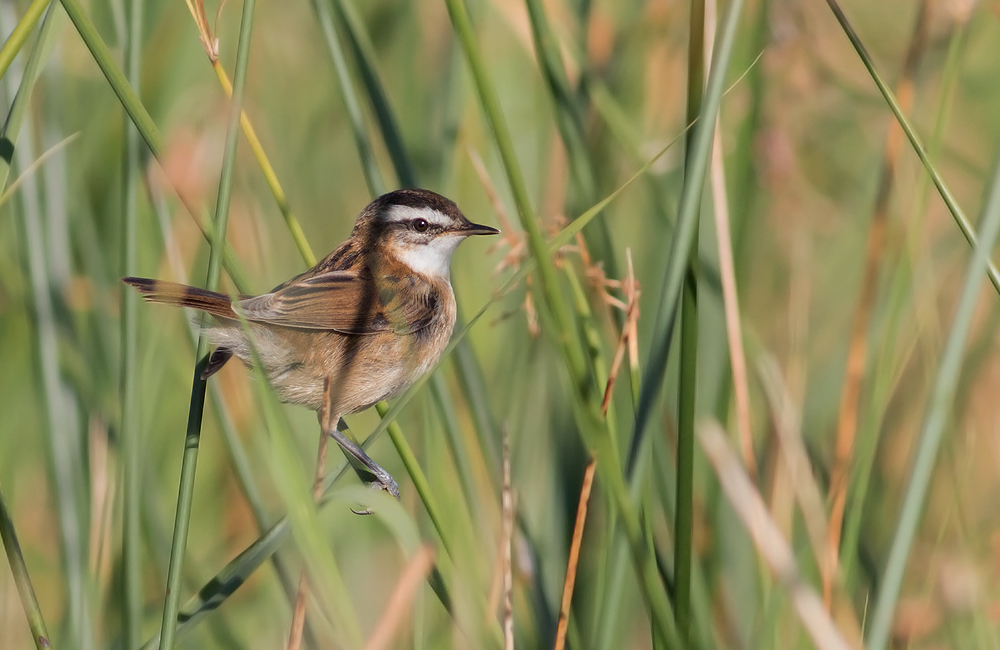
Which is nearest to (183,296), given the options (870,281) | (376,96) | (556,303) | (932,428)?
(376,96)

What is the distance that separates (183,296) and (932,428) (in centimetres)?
154

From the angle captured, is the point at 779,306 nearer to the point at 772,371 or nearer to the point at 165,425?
the point at 772,371

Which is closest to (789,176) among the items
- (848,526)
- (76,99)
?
(848,526)

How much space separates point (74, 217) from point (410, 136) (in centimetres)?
135

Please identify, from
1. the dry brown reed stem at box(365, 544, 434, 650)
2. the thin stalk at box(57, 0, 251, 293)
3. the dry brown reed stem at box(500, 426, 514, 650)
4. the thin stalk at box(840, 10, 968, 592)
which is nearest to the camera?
the dry brown reed stem at box(365, 544, 434, 650)

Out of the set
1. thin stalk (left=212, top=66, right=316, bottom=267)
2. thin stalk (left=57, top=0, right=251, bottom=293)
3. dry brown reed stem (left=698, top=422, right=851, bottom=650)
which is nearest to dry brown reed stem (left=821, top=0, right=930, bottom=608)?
dry brown reed stem (left=698, top=422, right=851, bottom=650)

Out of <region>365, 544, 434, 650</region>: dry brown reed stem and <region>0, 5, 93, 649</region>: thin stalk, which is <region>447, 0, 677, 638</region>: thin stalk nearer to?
<region>365, 544, 434, 650</region>: dry brown reed stem

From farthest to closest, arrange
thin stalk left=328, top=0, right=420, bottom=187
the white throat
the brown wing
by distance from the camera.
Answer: the white throat < the brown wing < thin stalk left=328, top=0, right=420, bottom=187

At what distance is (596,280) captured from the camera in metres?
2.37

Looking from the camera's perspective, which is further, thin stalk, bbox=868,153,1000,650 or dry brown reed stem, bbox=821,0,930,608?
dry brown reed stem, bbox=821,0,930,608

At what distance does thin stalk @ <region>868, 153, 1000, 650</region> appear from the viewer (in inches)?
59.0

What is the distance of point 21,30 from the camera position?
5.14 ft

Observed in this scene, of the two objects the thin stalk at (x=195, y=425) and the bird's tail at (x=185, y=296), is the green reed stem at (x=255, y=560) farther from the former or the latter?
the bird's tail at (x=185, y=296)

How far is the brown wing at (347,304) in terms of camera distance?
2.59 meters
